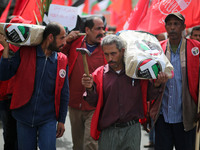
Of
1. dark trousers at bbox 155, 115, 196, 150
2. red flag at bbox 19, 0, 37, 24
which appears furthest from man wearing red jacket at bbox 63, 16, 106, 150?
dark trousers at bbox 155, 115, 196, 150

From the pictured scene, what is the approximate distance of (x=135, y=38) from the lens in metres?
3.36

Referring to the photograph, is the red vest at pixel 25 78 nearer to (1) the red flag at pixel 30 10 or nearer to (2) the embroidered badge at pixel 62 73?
(2) the embroidered badge at pixel 62 73

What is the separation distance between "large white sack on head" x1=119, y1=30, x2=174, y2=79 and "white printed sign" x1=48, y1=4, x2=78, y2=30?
1.86m

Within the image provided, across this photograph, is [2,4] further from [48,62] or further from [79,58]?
[48,62]

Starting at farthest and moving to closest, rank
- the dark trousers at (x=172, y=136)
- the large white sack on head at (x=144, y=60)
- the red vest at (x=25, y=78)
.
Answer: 1. the dark trousers at (x=172, y=136)
2. the red vest at (x=25, y=78)
3. the large white sack on head at (x=144, y=60)

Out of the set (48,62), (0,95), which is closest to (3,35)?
(48,62)

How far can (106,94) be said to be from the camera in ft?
11.1

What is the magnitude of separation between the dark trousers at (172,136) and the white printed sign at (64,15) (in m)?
2.10

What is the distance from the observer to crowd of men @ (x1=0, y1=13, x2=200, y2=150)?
334cm

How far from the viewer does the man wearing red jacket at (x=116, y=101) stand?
3.32m

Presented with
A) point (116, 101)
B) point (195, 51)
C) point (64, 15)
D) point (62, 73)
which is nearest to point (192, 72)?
point (195, 51)

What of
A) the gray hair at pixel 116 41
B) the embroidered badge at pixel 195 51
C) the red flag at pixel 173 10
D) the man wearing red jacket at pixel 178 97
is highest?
the red flag at pixel 173 10

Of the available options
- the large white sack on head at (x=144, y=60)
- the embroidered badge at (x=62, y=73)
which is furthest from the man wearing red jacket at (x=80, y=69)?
the large white sack on head at (x=144, y=60)

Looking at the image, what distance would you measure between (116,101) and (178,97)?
2.97 feet
